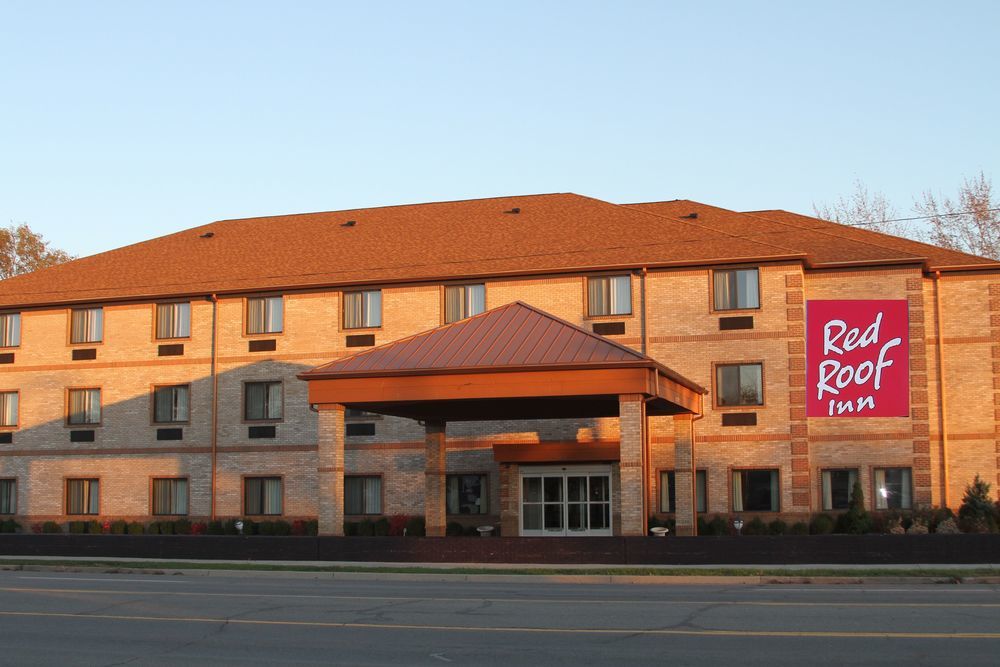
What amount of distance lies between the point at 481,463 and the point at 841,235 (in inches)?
585

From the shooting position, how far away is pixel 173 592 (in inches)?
816

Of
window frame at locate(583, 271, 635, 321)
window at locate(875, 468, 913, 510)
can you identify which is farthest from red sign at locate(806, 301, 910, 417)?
window frame at locate(583, 271, 635, 321)

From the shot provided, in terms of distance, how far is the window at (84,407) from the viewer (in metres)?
42.0

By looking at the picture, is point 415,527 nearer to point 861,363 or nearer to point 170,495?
point 170,495

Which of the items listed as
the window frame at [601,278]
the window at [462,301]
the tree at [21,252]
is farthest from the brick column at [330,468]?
the tree at [21,252]

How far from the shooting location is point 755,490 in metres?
35.4

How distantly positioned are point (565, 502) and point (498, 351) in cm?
1048

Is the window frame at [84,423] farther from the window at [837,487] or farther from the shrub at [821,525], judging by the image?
the window at [837,487]

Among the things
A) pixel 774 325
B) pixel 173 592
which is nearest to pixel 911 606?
pixel 173 592

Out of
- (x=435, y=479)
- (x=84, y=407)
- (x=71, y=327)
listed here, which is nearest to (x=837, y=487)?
(x=435, y=479)

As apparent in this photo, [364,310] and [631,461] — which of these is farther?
[364,310]

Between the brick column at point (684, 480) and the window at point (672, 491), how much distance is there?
2.28m

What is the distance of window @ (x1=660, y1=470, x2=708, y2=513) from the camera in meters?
35.6

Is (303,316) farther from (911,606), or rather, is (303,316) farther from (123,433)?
(911,606)
